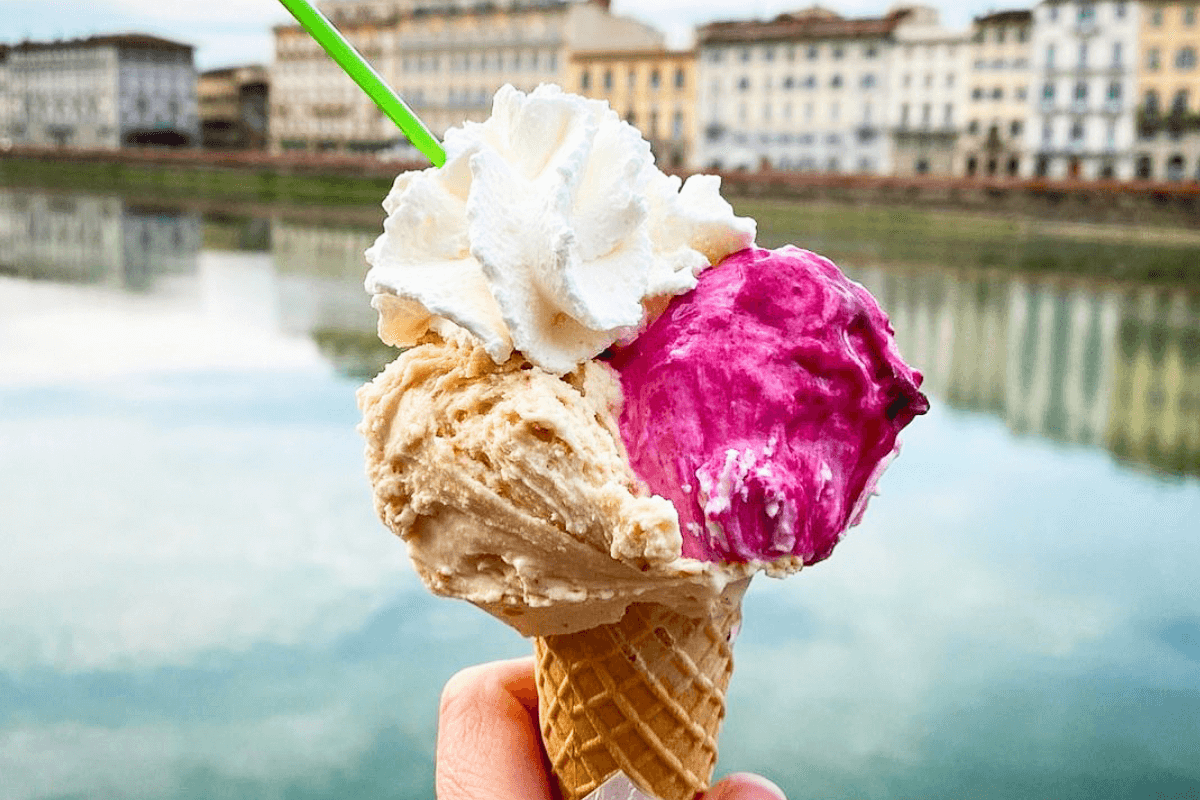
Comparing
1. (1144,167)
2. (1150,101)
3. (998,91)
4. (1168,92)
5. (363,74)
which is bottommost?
(363,74)

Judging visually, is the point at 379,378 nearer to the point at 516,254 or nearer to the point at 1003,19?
the point at 516,254

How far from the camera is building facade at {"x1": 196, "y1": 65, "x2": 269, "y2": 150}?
2511cm

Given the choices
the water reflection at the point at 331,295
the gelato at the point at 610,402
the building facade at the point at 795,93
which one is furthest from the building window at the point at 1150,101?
the gelato at the point at 610,402

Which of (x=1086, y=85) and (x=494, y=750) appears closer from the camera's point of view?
(x=494, y=750)

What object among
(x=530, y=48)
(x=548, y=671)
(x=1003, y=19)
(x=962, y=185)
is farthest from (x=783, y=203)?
(x=548, y=671)

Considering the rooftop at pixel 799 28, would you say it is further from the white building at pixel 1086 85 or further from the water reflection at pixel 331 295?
the water reflection at pixel 331 295

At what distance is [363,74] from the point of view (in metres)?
0.77

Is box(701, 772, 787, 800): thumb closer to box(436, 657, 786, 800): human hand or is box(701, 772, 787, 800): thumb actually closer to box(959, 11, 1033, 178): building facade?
box(436, 657, 786, 800): human hand

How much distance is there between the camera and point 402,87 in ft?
69.3

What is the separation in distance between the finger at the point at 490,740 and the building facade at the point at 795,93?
1834 cm

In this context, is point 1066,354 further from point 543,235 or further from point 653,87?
point 653,87

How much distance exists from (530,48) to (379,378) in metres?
20.4

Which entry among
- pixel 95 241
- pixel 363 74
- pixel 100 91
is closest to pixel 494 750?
pixel 363 74

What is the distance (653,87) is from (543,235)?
19152 millimetres
